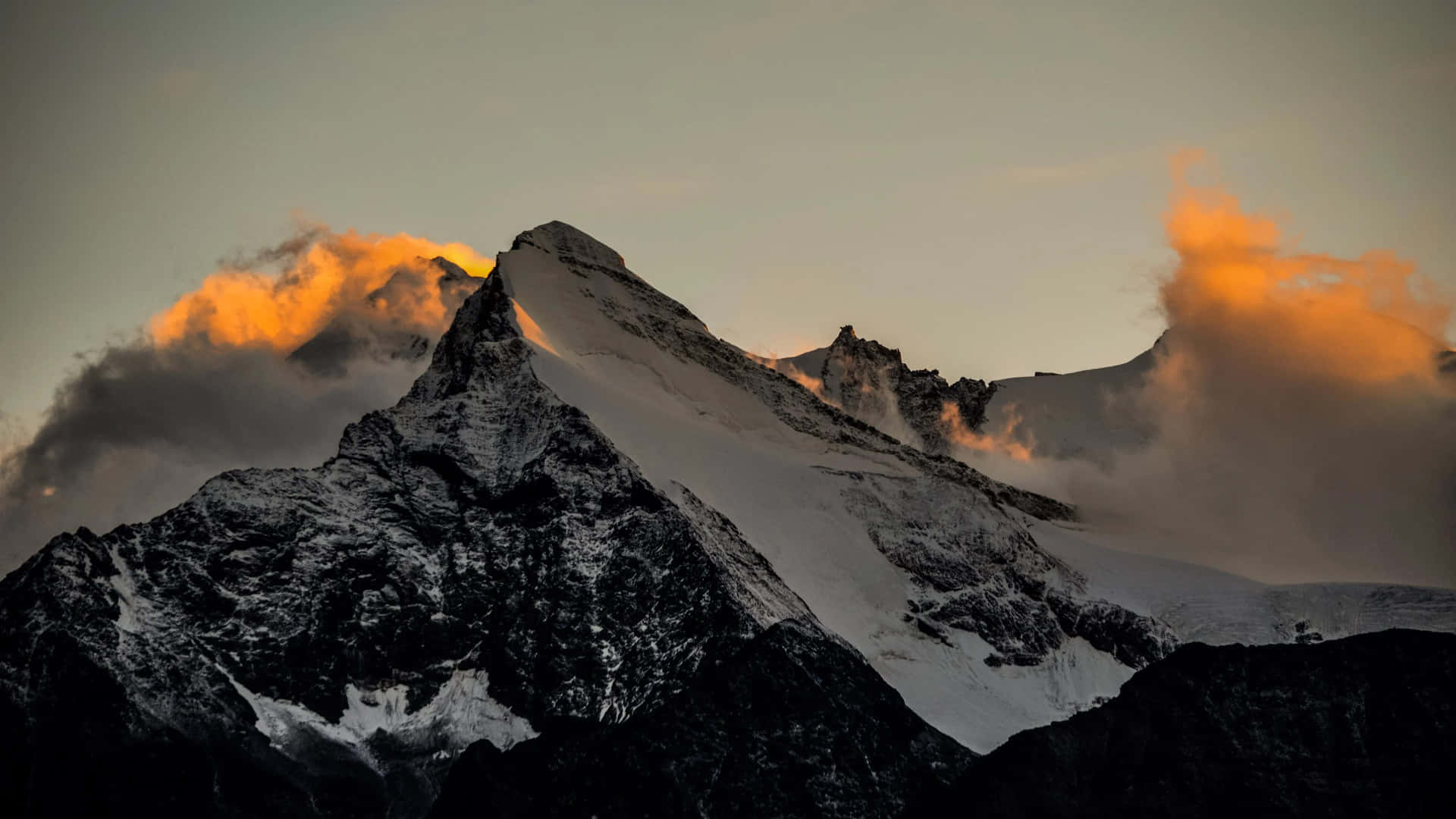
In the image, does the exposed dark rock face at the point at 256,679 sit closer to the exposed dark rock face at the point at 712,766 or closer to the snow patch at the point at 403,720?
the snow patch at the point at 403,720

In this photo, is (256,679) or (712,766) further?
(712,766)

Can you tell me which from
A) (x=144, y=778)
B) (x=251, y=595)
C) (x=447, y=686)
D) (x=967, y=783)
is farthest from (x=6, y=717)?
(x=967, y=783)

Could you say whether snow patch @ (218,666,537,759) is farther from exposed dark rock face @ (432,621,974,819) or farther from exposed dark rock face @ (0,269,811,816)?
exposed dark rock face @ (432,621,974,819)

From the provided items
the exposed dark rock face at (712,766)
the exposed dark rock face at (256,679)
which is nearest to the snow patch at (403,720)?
the exposed dark rock face at (256,679)

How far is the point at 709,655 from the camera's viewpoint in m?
198

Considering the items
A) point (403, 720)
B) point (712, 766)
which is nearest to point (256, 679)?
point (403, 720)

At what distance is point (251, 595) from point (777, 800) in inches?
2336

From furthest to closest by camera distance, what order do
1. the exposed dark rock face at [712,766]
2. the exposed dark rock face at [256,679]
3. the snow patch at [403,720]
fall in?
the exposed dark rock face at [712,766] < the snow patch at [403,720] < the exposed dark rock face at [256,679]

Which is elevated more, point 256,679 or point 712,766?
point 256,679

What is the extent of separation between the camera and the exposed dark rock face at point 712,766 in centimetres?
18438

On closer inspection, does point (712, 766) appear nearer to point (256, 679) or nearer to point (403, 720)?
point (403, 720)

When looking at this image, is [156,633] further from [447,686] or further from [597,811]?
[597,811]

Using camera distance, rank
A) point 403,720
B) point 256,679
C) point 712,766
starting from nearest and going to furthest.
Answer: point 256,679 < point 403,720 < point 712,766

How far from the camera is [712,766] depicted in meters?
191
